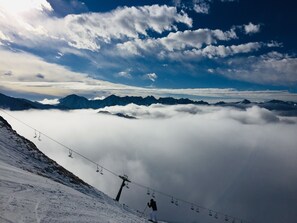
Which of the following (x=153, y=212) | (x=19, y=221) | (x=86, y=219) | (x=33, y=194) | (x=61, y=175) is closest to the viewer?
(x=19, y=221)

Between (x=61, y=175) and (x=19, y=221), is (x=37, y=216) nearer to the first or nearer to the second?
(x=19, y=221)

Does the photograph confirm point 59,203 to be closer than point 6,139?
Yes

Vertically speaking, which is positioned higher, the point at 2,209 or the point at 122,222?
the point at 2,209

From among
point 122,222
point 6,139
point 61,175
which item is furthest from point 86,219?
point 6,139

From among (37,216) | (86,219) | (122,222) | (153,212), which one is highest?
(37,216)

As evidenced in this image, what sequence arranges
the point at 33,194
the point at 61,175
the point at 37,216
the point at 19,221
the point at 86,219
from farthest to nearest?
the point at 61,175, the point at 33,194, the point at 86,219, the point at 37,216, the point at 19,221

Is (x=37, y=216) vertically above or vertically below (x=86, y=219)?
above

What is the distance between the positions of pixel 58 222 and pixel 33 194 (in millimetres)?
4810

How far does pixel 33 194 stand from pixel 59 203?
64.1 inches

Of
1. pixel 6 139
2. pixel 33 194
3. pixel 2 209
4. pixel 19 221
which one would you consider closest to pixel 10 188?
pixel 33 194

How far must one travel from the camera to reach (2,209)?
12305mm

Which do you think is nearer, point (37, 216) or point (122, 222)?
point (37, 216)

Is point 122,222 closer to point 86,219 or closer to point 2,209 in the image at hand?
point 86,219

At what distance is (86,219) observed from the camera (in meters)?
15.7
